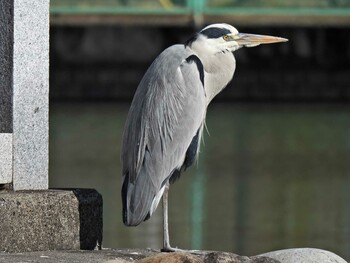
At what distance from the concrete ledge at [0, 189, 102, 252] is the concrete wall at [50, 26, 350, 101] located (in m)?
22.2

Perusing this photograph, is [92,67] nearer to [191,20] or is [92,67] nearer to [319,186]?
[191,20]

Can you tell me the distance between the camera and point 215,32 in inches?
265

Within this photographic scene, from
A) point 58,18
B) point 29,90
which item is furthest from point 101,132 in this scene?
point 29,90

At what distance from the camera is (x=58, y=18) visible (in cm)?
2791

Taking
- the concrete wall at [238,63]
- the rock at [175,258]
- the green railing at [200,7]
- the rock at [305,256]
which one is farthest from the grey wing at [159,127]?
the concrete wall at [238,63]

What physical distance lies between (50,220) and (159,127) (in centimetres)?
69

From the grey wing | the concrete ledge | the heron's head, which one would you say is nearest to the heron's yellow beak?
the heron's head

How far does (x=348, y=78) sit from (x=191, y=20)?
19.1 ft

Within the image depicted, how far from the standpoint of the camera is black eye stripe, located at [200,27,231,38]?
22.1ft

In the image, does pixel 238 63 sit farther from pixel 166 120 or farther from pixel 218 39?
pixel 166 120

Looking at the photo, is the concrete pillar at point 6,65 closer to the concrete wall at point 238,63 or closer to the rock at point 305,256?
the rock at point 305,256

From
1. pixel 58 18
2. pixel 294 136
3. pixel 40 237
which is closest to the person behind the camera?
pixel 40 237

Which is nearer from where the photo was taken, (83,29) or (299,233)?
(299,233)

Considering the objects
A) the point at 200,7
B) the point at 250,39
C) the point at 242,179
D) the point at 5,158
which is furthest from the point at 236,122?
the point at 5,158
